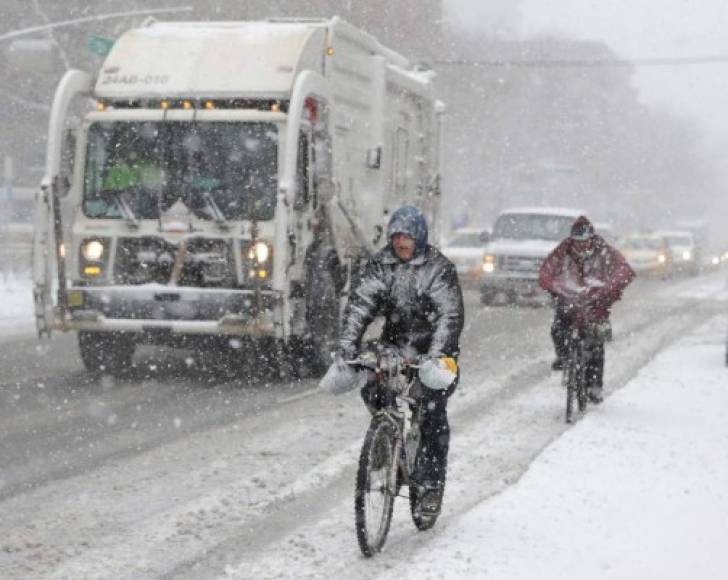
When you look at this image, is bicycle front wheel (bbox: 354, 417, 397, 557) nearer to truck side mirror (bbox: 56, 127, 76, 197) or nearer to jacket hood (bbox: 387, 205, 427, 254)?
jacket hood (bbox: 387, 205, 427, 254)

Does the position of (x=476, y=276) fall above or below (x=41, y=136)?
below

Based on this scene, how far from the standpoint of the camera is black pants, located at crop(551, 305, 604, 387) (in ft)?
40.1

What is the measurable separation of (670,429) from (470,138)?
75036 mm

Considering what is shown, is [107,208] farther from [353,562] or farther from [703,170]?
[703,170]

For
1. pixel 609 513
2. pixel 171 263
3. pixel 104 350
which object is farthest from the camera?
pixel 104 350

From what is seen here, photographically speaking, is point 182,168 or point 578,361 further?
point 182,168

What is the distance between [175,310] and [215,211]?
3.37 ft

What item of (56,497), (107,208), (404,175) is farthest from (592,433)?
(404,175)

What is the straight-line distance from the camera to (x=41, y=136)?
197ft

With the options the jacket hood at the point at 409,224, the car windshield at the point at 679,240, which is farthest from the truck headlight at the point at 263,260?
the car windshield at the point at 679,240

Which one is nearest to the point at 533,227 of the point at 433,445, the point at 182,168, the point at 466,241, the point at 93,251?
the point at 466,241

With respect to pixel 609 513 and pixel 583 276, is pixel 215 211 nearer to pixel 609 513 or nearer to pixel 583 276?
pixel 583 276

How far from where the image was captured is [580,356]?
12.1 meters

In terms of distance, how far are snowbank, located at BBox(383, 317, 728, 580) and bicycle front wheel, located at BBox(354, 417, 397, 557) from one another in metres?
0.23
